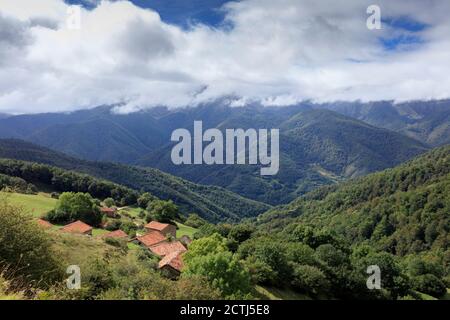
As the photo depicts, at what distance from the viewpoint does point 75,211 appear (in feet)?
224

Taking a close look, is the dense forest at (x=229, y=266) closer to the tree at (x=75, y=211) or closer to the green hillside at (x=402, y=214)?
the tree at (x=75, y=211)

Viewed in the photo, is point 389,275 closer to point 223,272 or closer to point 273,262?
point 273,262

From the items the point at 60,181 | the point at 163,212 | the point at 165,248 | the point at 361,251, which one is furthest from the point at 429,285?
the point at 60,181

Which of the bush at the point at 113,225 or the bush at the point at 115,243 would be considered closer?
the bush at the point at 115,243

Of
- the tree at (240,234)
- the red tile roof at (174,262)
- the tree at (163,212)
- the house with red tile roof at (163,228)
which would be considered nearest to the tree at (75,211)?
the house with red tile roof at (163,228)

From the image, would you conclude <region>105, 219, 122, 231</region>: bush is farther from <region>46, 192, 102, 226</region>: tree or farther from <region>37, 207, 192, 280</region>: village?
<region>37, 207, 192, 280</region>: village

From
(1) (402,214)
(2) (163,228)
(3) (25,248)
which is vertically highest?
(3) (25,248)

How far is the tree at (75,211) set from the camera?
67562 mm

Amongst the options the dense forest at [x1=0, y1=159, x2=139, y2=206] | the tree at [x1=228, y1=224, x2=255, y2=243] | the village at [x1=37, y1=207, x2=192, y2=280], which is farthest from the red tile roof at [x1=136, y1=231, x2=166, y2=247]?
the dense forest at [x1=0, y1=159, x2=139, y2=206]

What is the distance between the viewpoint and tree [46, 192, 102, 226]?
6756cm

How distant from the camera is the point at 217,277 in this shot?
29.8 meters
